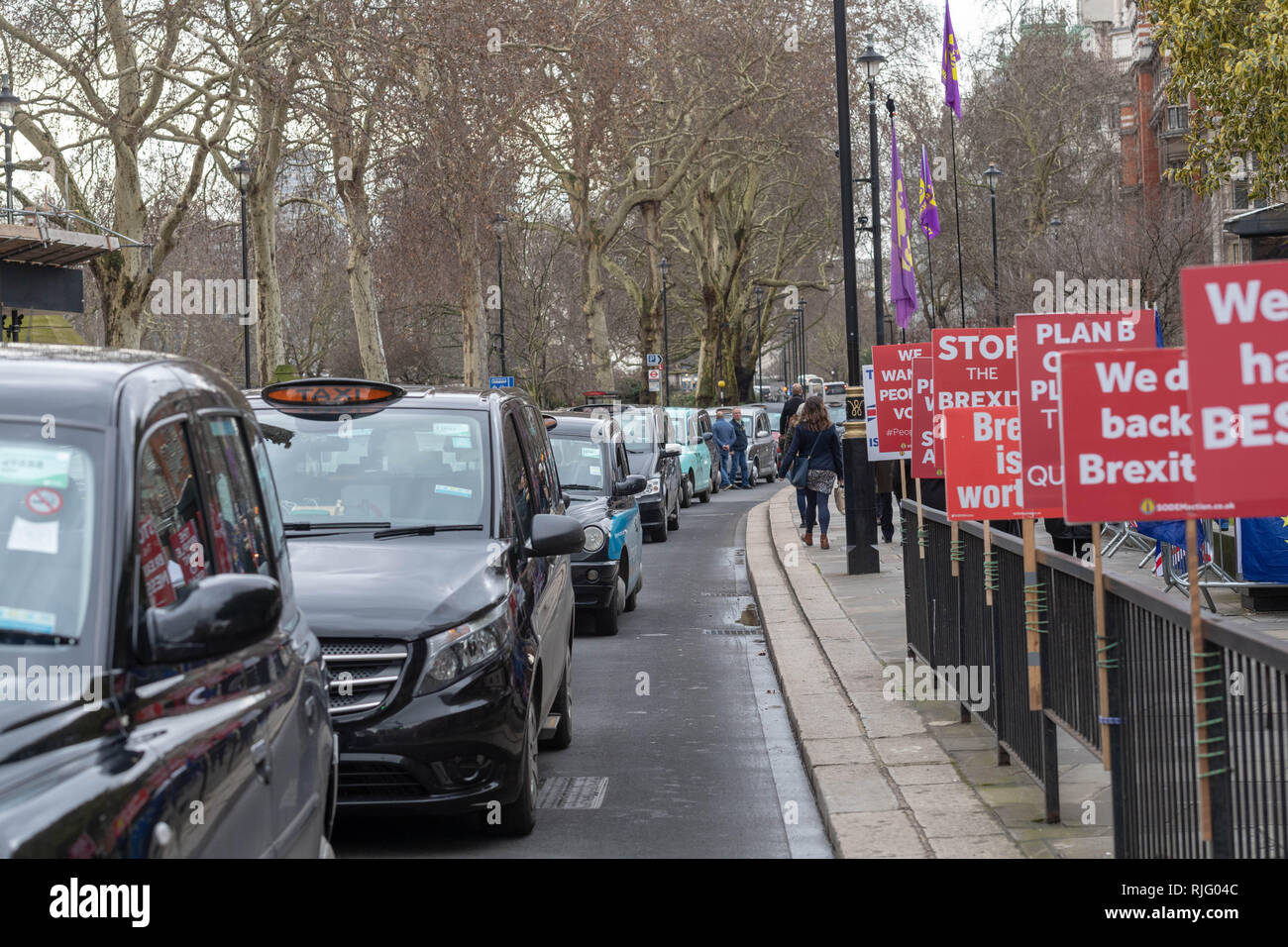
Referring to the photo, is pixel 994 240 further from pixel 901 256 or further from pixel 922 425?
pixel 922 425

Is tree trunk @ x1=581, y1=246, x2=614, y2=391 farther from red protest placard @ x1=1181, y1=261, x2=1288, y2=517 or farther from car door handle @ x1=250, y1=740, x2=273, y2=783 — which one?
car door handle @ x1=250, y1=740, x2=273, y2=783

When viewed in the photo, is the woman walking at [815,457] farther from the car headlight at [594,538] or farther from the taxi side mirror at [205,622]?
the taxi side mirror at [205,622]

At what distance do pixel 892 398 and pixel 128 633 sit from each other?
44.2ft

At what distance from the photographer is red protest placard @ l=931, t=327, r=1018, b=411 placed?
29.7ft

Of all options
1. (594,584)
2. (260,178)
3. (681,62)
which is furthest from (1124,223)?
(594,584)

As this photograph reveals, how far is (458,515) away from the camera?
23.9ft

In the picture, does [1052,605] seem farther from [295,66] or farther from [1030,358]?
[295,66]

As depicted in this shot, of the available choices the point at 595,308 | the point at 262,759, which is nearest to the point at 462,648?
the point at 262,759

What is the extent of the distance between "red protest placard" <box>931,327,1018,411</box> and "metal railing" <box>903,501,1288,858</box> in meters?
1.28

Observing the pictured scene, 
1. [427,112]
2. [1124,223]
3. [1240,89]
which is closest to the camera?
[1240,89]

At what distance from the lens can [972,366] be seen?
9.13 metres

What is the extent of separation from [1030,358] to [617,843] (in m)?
2.58

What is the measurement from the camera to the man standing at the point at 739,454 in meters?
39.4

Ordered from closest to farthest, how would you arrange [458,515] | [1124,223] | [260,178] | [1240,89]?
1. [458,515]
2. [1240,89]
3. [260,178]
4. [1124,223]
